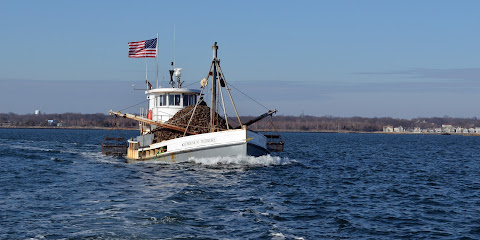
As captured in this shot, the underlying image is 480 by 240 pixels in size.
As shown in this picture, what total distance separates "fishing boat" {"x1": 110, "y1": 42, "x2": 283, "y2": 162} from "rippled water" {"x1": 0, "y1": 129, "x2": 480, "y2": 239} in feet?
3.00

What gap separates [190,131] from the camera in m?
41.0

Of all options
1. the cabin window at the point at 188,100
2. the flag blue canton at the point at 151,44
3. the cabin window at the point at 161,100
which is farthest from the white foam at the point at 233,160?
the flag blue canton at the point at 151,44

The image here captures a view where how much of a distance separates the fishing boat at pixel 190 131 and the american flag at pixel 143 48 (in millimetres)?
2584

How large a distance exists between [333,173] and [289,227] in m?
20.5

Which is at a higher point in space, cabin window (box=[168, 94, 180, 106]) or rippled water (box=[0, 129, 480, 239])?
cabin window (box=[168, 94, 180, 106])

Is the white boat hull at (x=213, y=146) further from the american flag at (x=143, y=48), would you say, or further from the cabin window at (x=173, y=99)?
the american flag at (x=143, y=48)

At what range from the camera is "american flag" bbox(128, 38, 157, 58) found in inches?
1913

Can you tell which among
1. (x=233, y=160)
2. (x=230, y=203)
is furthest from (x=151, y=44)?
(x=230, y=203)

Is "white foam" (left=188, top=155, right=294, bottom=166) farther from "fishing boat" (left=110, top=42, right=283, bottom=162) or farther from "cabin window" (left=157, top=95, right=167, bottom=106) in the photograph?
"cabin window" (left=157, top=95, right=167, bottom=106)

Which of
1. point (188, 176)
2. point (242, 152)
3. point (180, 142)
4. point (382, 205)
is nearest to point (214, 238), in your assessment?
point (382, 205)

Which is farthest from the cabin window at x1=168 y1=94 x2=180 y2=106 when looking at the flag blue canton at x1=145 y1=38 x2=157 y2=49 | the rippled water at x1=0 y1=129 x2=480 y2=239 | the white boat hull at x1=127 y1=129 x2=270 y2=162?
the rippled water at x1=0 y1=129 x2=480 y2=239

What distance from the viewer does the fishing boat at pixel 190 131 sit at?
120 ft

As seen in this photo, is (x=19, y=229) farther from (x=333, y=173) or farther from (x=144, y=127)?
(x=144, y=127)

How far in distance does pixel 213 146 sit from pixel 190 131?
462cm
